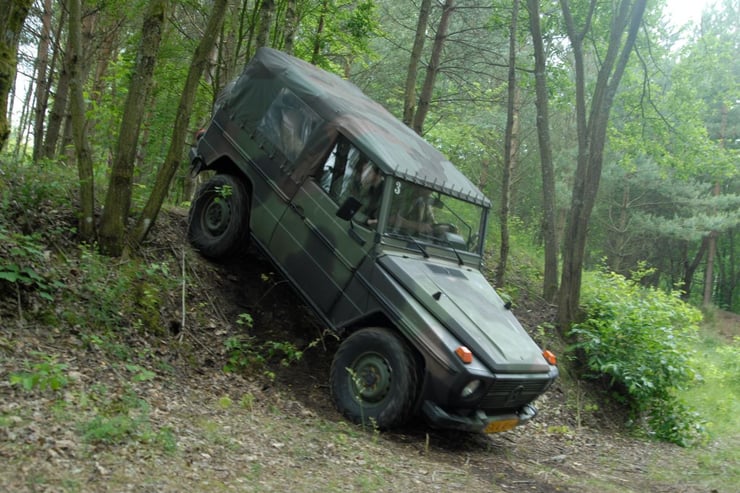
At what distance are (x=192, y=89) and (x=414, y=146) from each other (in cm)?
268

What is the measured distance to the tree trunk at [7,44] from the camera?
5691 millimetres

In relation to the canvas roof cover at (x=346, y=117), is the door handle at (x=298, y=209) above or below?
below

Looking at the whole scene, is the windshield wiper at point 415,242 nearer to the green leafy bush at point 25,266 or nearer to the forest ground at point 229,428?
the forest ground at point 229,428

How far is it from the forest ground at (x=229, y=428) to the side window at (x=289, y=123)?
177 cm

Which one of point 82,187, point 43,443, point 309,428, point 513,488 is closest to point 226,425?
point 309,428

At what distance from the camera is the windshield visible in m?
6.76

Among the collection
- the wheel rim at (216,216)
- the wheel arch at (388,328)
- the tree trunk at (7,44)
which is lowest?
the wheel arch at (388,328)

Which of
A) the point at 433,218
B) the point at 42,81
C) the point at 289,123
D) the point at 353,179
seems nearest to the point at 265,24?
the point at 289,123

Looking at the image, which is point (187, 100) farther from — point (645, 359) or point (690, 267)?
point (690, 267)

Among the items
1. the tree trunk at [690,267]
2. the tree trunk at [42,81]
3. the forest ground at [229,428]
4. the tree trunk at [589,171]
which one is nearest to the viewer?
the forest ground at [229,428]

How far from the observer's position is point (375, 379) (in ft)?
20.1

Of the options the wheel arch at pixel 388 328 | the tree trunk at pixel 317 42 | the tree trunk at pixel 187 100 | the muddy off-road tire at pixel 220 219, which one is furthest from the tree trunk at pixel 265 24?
the wheel arch at pixel 388 328

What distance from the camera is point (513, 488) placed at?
5.33m

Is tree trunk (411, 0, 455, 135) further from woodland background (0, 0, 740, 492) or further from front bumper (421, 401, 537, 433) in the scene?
front bumper (421, 401, 537, 433)
